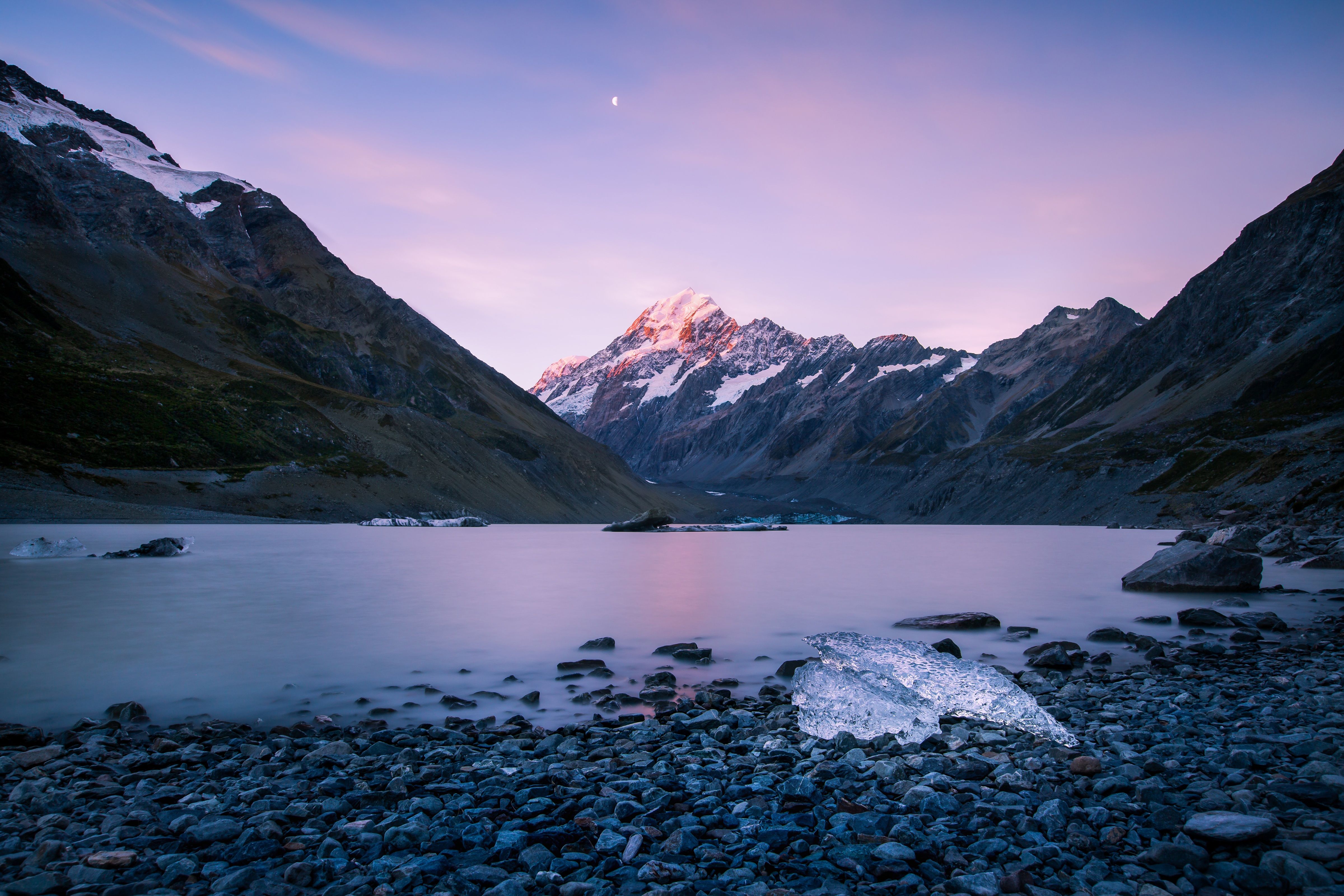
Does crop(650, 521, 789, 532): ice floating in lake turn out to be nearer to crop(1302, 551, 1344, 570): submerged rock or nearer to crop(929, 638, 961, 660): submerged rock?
crop(1302, 551, 1344, 570): submerged rock

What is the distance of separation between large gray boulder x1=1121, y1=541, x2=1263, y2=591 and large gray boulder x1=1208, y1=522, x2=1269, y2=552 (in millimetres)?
995

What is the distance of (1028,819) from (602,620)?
19.0m

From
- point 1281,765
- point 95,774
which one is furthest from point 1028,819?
point 95,774

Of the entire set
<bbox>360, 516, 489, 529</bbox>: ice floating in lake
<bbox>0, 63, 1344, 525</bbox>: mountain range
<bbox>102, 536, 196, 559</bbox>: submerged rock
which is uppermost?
<bbox>0, 63, 1344, 525</bbox>: mountain range

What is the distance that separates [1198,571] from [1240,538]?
44.3ft

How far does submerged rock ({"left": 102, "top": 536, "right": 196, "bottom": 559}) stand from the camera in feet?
141

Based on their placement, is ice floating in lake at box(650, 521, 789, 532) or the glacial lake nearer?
the glacial lake

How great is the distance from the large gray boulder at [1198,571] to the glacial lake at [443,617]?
1.12m

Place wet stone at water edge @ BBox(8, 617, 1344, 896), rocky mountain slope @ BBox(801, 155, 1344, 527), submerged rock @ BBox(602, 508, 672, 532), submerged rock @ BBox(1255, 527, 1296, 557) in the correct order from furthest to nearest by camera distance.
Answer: submerged rock @ BBox(602, 508, 672, 532) < rocky mountain slope @ BBox(801, 155, 1344, 527) < submerged rock @ BBox(1255, 527, 1296, 557) < wet stone at water edge @ BBox(8, 617, 1344, 896)

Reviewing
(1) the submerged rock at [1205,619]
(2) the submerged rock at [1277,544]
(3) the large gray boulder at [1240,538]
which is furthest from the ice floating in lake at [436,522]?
(1) the submerged rock at [1205,619]

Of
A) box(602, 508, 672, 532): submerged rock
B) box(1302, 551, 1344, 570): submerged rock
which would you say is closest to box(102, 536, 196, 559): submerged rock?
box(1302, 551, 1344, 570): submerged rock

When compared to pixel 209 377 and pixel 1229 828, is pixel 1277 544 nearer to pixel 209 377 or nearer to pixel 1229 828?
pixel 1229 828

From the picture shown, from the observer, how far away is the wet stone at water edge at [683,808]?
6215 millimetres

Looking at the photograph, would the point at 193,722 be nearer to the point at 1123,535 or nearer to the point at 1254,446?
the point at 1123,535
